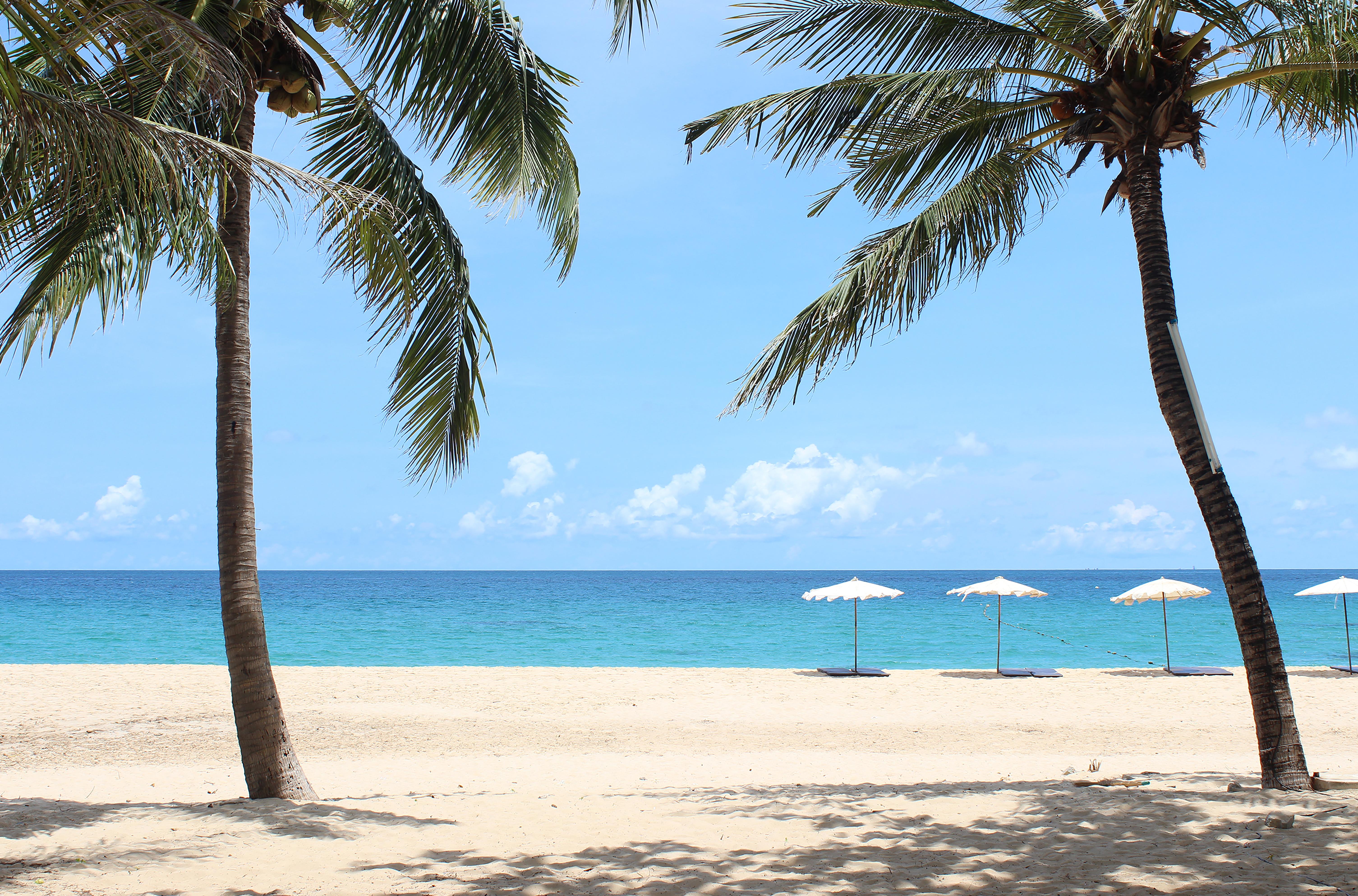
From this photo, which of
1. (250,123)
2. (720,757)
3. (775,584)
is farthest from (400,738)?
(775,584)

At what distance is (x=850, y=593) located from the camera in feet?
57.0

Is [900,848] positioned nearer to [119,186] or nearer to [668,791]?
[668,791]

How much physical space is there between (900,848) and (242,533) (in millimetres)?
4464

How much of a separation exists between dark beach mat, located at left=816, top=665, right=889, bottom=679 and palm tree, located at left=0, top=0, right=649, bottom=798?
35.7ft

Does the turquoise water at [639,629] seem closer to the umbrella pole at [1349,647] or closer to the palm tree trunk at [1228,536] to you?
the umbrella pole at [1349,647]

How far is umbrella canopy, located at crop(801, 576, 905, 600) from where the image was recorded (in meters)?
16.9

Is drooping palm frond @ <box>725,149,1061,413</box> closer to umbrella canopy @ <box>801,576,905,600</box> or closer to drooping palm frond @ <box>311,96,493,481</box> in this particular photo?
drooping palm frond @ <box>311,96,493,481</box>

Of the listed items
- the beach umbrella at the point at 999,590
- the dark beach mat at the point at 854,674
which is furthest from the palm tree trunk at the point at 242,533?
the beach umbrella at the point at 999,590

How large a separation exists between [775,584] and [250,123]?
92.0 meters

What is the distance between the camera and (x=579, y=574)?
144125 millimetres

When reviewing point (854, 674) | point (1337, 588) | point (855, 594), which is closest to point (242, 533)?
point (854, 674)

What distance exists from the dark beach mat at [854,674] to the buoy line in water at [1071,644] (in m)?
4.37

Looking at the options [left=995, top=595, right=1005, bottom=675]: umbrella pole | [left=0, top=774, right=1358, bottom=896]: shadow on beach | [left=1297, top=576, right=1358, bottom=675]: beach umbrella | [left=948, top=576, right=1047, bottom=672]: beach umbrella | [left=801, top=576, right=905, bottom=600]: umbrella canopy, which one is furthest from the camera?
[left=801, top=576, right=905, bottom=600]: umbrella canopy

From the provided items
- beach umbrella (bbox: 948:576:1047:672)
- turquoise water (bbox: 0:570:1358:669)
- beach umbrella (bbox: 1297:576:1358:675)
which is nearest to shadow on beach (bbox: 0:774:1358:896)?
beach umbrella (bbox: 948:576:1047:672)
